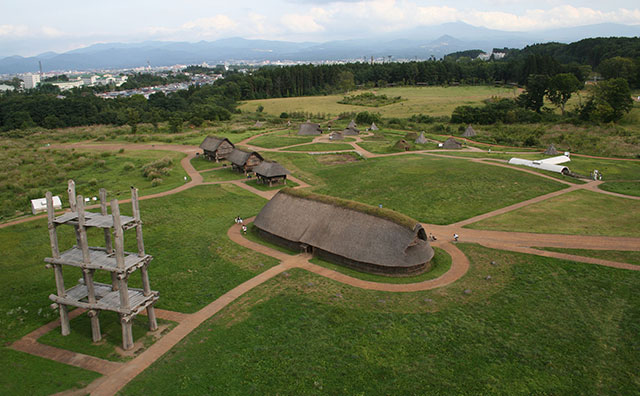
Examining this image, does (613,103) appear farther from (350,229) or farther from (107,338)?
(107,338)

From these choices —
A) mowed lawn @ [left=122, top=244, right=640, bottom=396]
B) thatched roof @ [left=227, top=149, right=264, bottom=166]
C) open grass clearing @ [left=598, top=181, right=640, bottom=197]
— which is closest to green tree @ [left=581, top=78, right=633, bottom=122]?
open grass clearing @ [left=598, top=181, right=640, bottom=197]

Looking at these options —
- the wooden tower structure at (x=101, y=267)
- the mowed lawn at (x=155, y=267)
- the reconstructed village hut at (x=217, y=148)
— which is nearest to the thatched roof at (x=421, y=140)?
the reconstructed village hut at (x=217, y=148)

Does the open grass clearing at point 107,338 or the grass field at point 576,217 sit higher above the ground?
the grass field at point 576,217

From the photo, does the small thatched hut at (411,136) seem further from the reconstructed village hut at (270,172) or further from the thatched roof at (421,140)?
the reconstructed village hut at (270,172)

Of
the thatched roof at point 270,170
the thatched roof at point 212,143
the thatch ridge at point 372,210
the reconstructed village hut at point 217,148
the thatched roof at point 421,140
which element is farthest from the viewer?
the thatched roof at point 421,140

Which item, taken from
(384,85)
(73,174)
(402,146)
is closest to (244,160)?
(73,174)

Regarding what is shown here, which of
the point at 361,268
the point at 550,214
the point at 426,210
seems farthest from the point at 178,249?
the point at 550,214

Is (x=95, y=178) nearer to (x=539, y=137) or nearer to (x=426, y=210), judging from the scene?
(x=426, y=210)

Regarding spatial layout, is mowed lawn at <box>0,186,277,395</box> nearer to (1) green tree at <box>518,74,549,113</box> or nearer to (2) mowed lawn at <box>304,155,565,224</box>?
(2) mowed lawn at <box>304,155,565,224</box>
